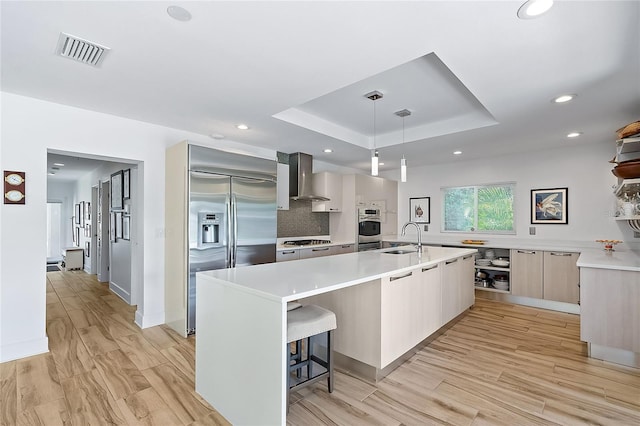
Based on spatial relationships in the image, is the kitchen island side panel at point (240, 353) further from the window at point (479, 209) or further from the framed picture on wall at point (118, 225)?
the window at point (479, 209)

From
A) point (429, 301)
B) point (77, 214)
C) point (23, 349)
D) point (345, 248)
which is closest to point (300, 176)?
point (345, 248)

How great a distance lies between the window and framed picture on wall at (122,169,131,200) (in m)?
5.29

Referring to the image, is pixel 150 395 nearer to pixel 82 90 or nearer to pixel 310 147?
pixel 82 90

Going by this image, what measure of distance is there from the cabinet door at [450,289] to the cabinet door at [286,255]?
209 cm

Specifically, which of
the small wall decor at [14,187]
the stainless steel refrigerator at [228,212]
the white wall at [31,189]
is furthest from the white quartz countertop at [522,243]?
the small wall decor at [14,187]

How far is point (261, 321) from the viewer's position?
5.41 feet

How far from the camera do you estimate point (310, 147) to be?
462cm

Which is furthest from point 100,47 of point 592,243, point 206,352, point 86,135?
point 592,243

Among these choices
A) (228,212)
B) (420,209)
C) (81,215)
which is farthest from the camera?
(81,215)

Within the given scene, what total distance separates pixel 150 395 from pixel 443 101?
3643mm

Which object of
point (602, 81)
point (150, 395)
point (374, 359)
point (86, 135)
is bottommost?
point (150, 395)

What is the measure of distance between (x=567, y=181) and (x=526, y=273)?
1.54 meters

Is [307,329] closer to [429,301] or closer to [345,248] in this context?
[429,301]

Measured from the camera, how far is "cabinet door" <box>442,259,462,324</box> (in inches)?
126
